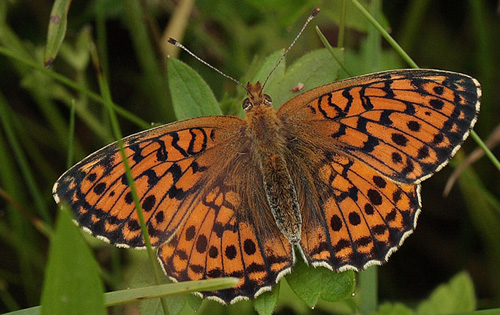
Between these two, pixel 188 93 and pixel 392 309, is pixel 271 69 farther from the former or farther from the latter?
pixel 392 309

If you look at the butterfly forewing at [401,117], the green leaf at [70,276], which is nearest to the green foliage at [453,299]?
the butterfly forewing at [401,117]

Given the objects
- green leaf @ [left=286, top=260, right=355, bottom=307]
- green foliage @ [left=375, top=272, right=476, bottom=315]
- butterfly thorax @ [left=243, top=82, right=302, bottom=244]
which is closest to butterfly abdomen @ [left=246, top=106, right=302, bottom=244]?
butterfly thorax @ [left=243, top=82, right=302, bottom=244]

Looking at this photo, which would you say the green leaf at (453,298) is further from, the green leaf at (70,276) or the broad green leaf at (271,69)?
the green leaf at (70,276)

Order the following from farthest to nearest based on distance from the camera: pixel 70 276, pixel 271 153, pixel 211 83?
1. pixel 211 83
2. pixel 271 153
3. pixel 70 276

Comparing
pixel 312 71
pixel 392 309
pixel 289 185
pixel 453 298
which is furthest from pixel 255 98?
pixel 453 298

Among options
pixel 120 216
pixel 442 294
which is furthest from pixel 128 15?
pixel 442 294

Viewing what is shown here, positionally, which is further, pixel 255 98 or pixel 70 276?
pixel 255 98
